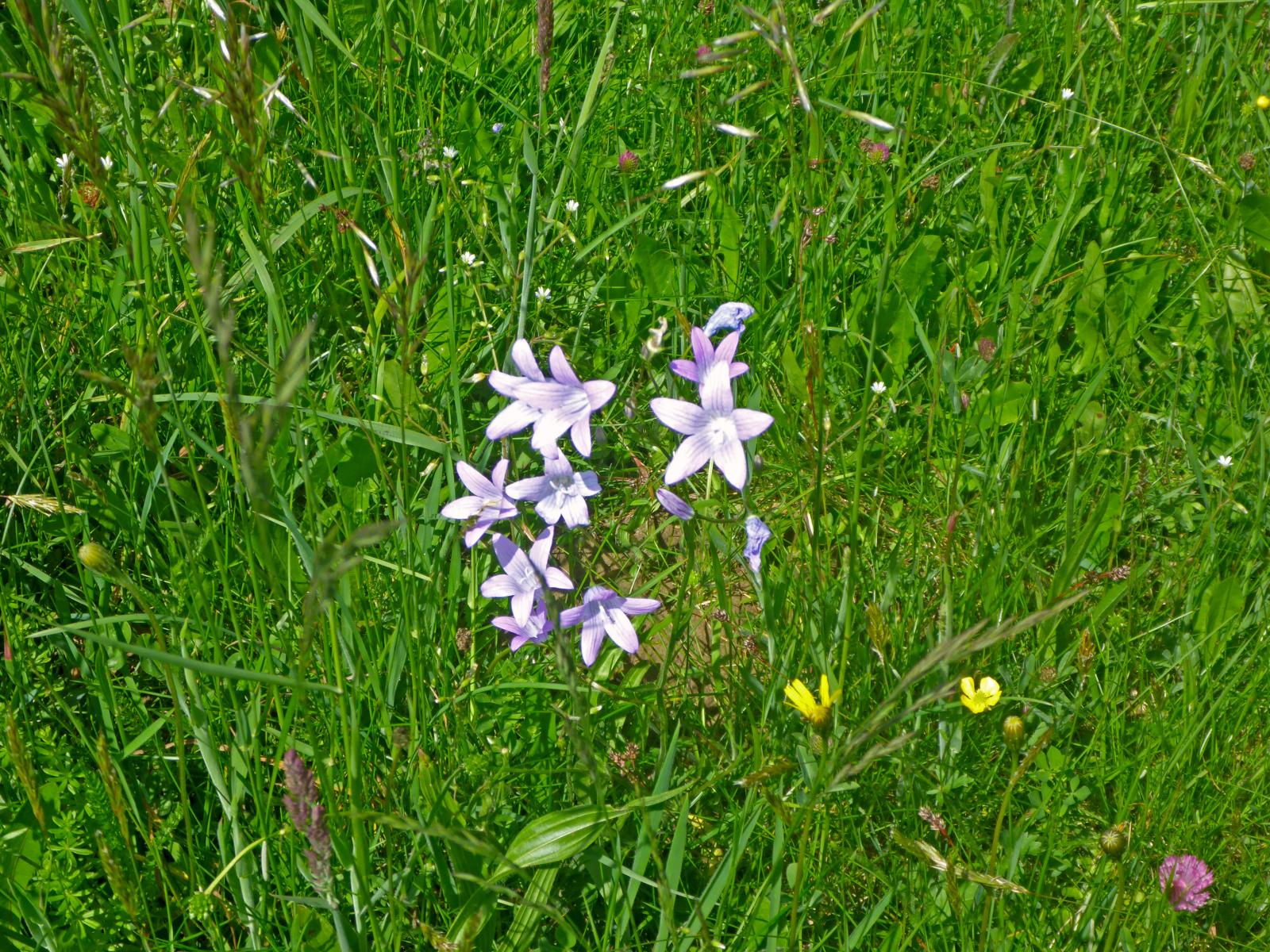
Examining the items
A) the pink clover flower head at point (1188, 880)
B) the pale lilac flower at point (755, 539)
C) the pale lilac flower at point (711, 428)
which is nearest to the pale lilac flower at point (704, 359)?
the pale lilac flower at point (711, 428)

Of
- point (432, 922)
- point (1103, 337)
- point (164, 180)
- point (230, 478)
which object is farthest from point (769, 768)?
point (164, 180)

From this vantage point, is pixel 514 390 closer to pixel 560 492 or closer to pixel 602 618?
pixel 560 492

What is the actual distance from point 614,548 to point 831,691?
70 centimetres

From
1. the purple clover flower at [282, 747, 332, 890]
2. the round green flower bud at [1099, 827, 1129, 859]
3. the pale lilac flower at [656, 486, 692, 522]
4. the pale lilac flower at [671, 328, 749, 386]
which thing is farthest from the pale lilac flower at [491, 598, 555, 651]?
the round green flower bud at [1099, 827, 1129, 859]

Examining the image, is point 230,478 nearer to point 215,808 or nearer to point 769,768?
point 215,808

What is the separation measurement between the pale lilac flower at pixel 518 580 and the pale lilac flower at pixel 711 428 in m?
0.37

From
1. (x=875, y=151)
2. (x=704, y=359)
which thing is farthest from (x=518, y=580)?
(x=875, y=151)

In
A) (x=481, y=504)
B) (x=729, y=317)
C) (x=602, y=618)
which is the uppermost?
(x=729, y=317)

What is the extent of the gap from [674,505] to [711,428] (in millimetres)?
129

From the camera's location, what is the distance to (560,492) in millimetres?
1876

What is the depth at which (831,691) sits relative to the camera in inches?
74.0

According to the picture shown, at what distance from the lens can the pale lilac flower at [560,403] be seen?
67.3 inches

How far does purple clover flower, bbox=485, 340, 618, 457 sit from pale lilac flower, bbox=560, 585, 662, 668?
29 cm

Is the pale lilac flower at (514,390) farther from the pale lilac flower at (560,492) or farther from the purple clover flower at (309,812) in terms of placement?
the purple clover flower at (309,812)
